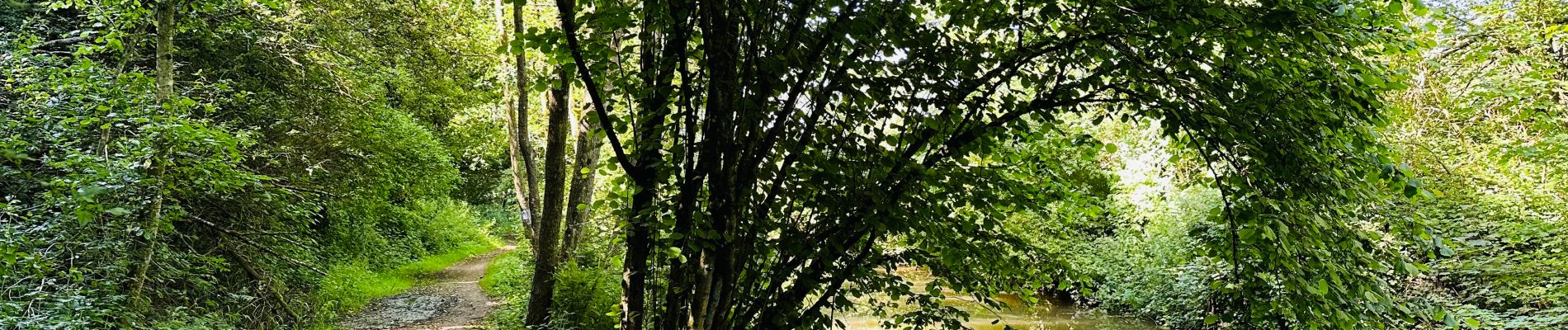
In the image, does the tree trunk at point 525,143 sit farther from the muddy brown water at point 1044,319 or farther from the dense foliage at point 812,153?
the muddy brown water at point 1044,319

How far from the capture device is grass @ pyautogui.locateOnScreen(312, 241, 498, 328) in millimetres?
10031

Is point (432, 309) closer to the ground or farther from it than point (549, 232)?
closer to the ground

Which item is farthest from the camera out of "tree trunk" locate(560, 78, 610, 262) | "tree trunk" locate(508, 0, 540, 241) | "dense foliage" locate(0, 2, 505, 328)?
"tree trunk" locate(508, 0, 540, 241)

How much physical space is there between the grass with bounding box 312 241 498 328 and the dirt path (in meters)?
0.19

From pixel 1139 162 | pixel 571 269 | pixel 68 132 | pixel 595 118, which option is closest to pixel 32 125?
pixel 68 132

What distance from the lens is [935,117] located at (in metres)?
2.83

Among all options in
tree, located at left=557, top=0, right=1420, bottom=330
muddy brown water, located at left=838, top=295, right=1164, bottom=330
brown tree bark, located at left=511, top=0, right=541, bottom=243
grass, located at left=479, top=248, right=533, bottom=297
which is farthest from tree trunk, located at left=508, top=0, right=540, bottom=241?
tree, located at left=557, top=0, right=1420, bottom=330

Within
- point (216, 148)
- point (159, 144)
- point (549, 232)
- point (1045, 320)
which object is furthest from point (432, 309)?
point (1045, 320)

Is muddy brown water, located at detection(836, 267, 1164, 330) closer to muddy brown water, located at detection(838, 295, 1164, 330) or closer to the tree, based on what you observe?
muddy brown water, located at detection(838, 295, 1164, 330)

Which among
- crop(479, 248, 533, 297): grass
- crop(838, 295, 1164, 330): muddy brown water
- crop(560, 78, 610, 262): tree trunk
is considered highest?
crop(838, 295, 1164, 330): muddy brown water

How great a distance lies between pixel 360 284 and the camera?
1249 centimetres

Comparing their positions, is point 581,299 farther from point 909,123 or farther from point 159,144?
point 909,123

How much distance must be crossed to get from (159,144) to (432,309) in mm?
6726

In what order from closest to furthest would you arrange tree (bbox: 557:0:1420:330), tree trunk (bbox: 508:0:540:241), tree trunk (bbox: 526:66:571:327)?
tree (bbox: 557:0:1420:330)
tree trunk (bbox: 526:66:571:327)
tree trunk (bbox: 508:0:540:241)
